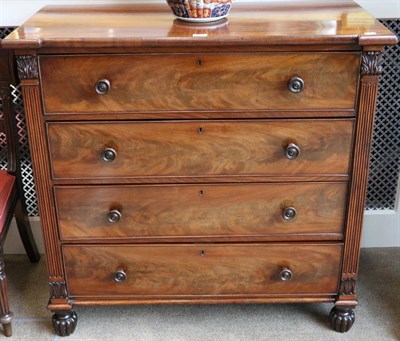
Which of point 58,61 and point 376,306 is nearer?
point 58,61

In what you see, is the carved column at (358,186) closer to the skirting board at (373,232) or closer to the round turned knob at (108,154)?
the skirting board at (373,232)

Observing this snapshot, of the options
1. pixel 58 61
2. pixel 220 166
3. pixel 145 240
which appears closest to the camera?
pixel 58 61

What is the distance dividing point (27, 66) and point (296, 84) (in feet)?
2.22

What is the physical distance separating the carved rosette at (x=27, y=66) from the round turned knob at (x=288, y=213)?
76 cm

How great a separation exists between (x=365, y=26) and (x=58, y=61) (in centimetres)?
78

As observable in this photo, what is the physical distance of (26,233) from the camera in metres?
2.00

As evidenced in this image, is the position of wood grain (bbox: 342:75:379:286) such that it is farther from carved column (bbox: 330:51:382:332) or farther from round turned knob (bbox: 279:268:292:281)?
round turned knob (bbox: 279:268:292:281)

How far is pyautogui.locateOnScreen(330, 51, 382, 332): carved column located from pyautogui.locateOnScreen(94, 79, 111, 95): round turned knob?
642 millimetres

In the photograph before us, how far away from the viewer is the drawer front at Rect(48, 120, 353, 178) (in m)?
1.47

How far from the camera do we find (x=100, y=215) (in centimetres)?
159

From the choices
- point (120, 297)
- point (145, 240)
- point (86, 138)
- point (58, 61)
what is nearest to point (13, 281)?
point (120, 297)

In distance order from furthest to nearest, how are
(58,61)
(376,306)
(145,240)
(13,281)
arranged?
(13,281) → (376,306) → (145,240) → (58,61)

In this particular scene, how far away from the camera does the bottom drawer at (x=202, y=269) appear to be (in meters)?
1.64

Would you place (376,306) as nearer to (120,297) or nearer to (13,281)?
(120,297)
